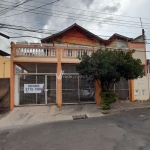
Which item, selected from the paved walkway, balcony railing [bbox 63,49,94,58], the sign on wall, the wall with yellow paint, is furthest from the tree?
the wall with yellow paint

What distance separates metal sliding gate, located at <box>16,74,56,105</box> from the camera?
12.8 meters

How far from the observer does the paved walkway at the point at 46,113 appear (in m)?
9.74

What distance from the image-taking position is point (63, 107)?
1273 centimetres

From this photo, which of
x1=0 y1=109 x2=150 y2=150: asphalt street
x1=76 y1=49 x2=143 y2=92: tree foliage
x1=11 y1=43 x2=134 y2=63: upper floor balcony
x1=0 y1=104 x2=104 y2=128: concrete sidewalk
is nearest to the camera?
x1=0 y1=109 x2=150 y2=150: asphalt street

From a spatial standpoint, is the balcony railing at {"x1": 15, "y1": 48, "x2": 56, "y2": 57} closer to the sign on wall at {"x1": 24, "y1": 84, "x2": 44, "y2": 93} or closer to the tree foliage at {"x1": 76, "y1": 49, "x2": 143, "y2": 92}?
the sign on wall at {"x1": 24, "y1": 84, "x2": 44, "y2": 93}

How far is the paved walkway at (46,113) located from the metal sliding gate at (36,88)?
66 centimetres

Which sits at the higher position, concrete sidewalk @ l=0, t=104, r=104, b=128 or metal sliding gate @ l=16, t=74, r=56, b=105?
metal sliding gate @ l=16, t=74, r=56, b=105

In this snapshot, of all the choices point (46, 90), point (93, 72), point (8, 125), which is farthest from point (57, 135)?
point (46, 90)

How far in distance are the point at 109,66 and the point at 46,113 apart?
499 cm

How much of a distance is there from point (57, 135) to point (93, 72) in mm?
5461

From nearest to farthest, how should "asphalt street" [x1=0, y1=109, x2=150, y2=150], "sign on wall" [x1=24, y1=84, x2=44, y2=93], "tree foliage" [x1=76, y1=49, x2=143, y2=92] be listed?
"asphalt street" [x1=0, y1=109, x2=150, y2=150] < "tree foliage" [x1=76, y1=49, x2=143, y2=92] < "sign on wall" [x1=24, y1=84, x2=44, y2=93]

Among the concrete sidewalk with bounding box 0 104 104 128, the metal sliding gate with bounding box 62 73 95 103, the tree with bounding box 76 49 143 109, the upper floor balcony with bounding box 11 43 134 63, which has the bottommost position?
the concrete sidewalk with bounding box 0 104 104 128

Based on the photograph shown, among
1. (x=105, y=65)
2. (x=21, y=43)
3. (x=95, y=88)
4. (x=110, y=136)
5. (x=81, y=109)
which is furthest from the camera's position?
(x=95, y=88)

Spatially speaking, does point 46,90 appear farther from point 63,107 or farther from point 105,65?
point 105,65
